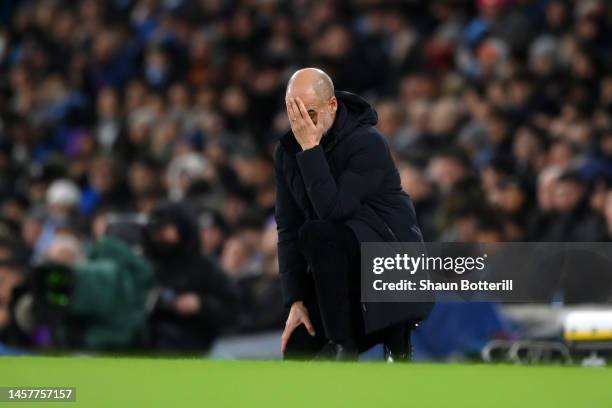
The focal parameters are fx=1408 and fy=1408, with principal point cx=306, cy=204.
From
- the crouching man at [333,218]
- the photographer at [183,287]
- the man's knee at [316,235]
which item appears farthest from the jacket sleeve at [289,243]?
the photographer at [183,287]

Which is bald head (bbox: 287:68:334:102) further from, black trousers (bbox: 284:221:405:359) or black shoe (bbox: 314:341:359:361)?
black shoe (bbox: 314:341:359:361)

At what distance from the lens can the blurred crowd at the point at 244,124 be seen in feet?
28.5

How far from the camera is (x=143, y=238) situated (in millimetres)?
8633

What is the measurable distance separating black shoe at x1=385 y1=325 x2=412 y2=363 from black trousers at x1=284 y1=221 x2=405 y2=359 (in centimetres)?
2

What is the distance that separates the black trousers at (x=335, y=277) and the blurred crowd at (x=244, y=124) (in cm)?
310

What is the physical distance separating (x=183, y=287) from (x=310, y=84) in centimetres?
349

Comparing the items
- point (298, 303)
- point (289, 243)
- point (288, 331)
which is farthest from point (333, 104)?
point (288, 331)

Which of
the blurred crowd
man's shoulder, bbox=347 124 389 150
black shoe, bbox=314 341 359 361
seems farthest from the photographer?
man's shoulder, bbox=347 124 389 150

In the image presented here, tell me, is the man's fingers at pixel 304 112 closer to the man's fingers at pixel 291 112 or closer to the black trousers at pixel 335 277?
the man's fingers at pixel 291 112

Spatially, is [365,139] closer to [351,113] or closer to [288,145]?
[351,113]

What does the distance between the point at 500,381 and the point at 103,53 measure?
10479 millimetres

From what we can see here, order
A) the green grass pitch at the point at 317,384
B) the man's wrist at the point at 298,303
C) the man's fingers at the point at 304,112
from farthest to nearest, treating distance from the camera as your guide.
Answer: the man's wrist at the point at 298,303, the man's fingers at the point at 304,112, the green grass pitch at the point at 317,384

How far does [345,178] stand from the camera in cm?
511

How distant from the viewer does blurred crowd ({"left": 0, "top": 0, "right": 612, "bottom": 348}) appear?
870 centimetres
